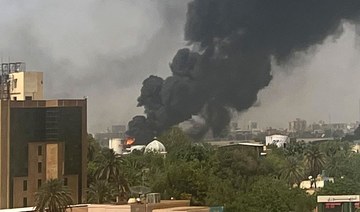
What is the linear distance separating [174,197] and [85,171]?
2.02 ft

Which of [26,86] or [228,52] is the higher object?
[228,52]

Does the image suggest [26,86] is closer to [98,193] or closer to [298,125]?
[98,193]

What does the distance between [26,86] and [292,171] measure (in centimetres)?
183

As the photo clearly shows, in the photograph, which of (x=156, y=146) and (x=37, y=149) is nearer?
(x=37, y=149)

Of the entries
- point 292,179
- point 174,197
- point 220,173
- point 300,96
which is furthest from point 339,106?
point 174,197

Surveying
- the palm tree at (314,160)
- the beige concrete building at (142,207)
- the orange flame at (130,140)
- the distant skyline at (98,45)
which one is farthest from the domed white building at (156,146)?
the palm tree at (314,160)

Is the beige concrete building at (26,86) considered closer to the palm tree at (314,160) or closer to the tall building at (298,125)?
the tall building at (298,125)

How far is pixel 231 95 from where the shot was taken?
5.18 m

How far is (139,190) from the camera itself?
17.2 ft

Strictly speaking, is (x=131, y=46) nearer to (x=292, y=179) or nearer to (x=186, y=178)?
(x=186, y=178)

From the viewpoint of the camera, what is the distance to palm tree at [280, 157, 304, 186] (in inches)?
203

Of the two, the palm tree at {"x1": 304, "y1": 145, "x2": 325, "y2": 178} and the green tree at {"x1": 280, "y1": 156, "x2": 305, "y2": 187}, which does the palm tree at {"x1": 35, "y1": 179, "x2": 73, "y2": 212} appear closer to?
the green tree at {"x1": 280, "y1": 156, "x2": 305, "y2": 187}

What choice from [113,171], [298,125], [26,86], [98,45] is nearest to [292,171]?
[298,125]

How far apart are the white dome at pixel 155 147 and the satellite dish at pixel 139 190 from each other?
0.83 ft
